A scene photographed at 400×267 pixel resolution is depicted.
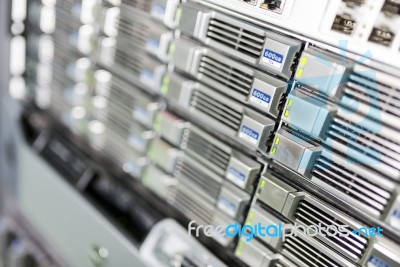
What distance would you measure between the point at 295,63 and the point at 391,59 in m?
0.40

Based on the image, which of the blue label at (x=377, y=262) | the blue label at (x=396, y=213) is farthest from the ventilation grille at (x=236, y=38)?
the blue label at (x=377, y=262)

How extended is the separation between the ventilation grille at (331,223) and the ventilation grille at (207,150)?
46 centimetres

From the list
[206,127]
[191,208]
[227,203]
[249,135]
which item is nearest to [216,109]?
[206,127]

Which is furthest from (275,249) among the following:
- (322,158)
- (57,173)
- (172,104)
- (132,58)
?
(57,173)

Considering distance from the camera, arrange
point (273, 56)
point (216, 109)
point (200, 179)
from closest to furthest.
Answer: point (273, 56) < point (216, 109) < point (200, 179)

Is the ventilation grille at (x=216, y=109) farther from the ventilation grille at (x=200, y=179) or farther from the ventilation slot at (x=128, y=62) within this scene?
the ventilation slot at (x=128, y=62)

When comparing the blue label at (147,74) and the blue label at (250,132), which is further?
the blue label at (147,74)

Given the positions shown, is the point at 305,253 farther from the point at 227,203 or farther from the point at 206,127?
the point at 206,127

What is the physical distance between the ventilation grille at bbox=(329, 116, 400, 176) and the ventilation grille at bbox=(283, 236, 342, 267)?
49cm

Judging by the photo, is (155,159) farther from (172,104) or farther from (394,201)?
(394,201)

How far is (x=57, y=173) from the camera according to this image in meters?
2.80

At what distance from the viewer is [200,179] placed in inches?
83.4

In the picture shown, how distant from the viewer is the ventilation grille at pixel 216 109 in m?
1.90

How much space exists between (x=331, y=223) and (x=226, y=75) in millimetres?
846
